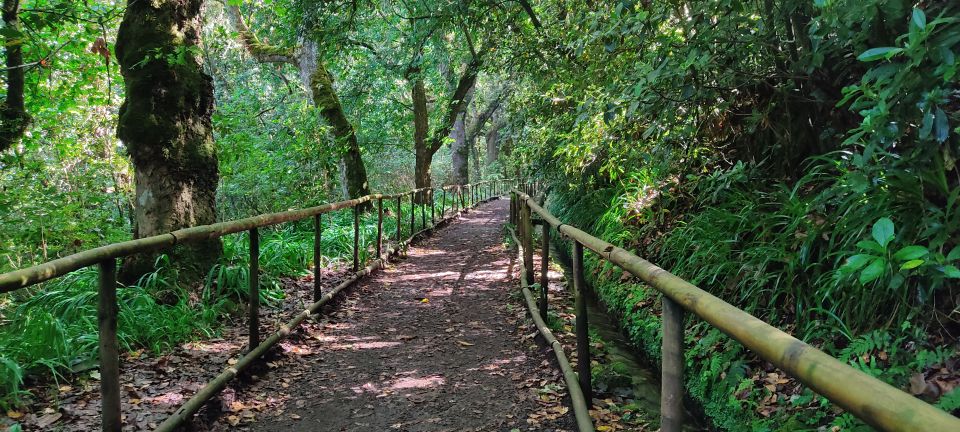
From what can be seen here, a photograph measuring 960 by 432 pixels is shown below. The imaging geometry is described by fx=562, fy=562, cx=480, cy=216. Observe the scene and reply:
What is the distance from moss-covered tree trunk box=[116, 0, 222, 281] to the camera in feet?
16.4

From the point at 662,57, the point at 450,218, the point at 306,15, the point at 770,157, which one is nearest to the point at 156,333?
the point at 662,57

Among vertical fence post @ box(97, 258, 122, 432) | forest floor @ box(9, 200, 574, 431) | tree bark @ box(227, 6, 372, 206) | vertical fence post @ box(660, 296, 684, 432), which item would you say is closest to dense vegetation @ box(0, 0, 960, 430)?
forest floor @ box(9, 200, 574, 431)

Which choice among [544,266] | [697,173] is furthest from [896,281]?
[697,173]

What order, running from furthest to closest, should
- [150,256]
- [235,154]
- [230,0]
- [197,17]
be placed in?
[235,154], [230,0], [197,17], [150,256]

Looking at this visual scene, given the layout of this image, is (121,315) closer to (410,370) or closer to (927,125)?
(410,370)

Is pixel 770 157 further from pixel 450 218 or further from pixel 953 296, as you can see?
pixel 450 218

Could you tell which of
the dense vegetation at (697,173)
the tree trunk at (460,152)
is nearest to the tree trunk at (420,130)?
the dense vegetation at (697,173)

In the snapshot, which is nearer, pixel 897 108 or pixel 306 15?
pixel 897 108

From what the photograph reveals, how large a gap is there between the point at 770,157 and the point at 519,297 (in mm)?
2958

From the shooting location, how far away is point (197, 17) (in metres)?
5.58

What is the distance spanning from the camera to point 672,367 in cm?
188

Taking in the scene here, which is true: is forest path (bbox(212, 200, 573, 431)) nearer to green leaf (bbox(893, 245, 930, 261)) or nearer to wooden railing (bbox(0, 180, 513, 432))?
wooden railing (bbox(0, 180, 513, 432))

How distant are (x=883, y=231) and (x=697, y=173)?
4.28 m

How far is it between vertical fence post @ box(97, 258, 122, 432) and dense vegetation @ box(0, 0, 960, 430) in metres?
0.80
